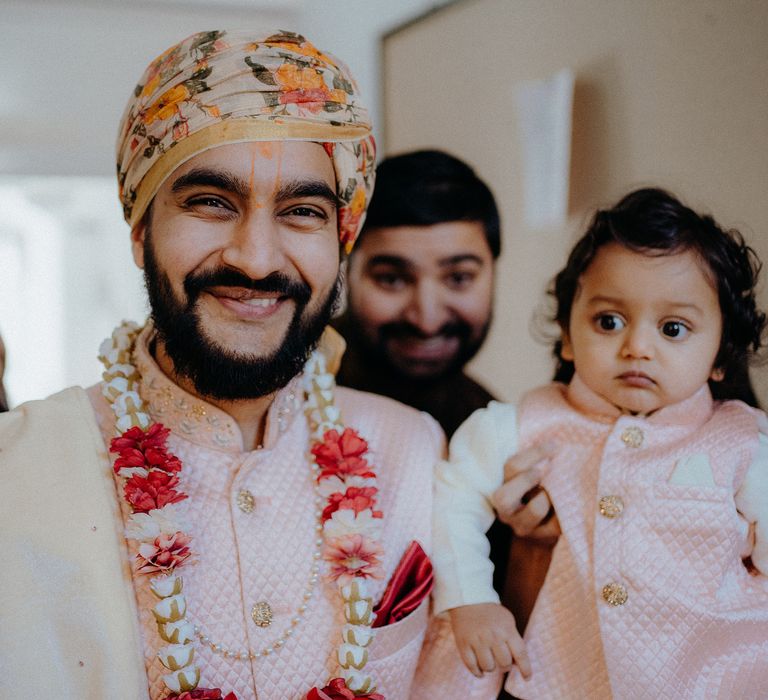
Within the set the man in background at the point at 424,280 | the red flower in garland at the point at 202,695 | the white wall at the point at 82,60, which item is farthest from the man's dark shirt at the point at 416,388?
the white wall at the point at 82,60

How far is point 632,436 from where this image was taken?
1.37 m

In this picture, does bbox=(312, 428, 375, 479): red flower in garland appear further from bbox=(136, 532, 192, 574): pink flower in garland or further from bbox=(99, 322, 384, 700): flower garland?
bbox=(136, 532, 192, 574): pink flower in garland

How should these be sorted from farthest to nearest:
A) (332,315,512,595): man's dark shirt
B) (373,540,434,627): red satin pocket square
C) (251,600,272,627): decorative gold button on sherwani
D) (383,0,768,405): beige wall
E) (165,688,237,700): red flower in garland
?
1. (332,315,512,595): man's dark shirt
2. (383,0,768,405): beige wall
3. (373,540,434,627): red satin pocket square
4. (251,600,272,627): decorative gold button on sherwani
5. (165,688,237,700): red flower in garland

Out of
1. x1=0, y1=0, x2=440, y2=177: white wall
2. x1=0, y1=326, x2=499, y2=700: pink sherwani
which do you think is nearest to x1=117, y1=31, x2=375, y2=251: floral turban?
x1=0, y1=326, x2=499, y2=700: pink sherwani

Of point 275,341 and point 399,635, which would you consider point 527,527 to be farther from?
point 275,341

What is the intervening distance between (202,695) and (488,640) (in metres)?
0.48

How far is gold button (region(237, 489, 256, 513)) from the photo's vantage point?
4.16ft

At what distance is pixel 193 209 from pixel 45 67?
1698mm

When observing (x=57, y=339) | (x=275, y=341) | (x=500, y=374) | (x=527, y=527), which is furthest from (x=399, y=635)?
(x=57, y=339)

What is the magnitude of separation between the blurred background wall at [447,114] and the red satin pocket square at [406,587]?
2.58 feet

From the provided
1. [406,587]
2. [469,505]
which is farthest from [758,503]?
[406,587]

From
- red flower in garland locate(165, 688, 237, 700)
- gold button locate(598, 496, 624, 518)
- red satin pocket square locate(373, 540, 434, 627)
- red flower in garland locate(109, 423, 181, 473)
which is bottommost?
red flower in garland locate(165, 688, 237, 700)

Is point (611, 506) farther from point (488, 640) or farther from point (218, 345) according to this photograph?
point (218, 345)

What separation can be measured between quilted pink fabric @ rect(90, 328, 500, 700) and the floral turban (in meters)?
0.37
